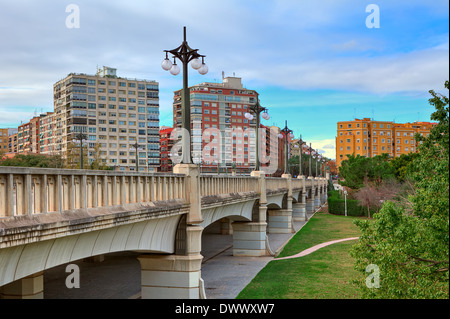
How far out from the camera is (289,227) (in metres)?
44.6

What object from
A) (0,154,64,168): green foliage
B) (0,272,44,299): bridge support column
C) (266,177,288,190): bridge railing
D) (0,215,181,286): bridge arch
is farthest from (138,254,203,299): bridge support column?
(0,154,64,168): green foliage

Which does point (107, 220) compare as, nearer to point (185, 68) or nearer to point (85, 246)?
point (85, 246)

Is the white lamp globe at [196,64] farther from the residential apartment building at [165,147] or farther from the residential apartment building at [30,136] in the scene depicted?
the residential apartment building at [30,136]

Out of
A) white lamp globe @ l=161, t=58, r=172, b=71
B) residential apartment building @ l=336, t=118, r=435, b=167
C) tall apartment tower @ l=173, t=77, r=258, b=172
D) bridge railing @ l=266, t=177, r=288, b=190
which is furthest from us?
residential apartment building @ l=336, t=118, r=435, b=167

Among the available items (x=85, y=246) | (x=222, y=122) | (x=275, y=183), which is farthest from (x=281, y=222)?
(x=222, y=122)

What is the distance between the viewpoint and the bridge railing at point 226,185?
741 inches

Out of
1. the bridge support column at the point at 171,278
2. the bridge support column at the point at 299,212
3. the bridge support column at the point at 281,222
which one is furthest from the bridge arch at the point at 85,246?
the bridge support column at the point at 299,212

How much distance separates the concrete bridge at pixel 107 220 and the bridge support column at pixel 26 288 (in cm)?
4

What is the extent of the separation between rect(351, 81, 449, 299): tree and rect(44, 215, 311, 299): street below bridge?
33.2 ft

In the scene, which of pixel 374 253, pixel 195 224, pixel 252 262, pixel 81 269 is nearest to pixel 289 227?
pixel 252 262

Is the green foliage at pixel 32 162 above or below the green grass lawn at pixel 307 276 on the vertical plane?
above

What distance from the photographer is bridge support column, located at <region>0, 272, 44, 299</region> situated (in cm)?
1706

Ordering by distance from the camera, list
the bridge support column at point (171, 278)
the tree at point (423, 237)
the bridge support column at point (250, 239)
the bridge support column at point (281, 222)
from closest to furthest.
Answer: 1. the tree at point (423, 237)
2. the bridge support column at point (171, 278)
3. the bridge support column at point (250, 239)
4. the bridge support column at point (281, 222)

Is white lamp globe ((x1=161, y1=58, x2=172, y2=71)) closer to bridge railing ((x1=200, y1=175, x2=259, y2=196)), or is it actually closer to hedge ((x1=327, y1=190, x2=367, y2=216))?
bridge railing ((x1=200, y1=175, x2=259, y2=196))
